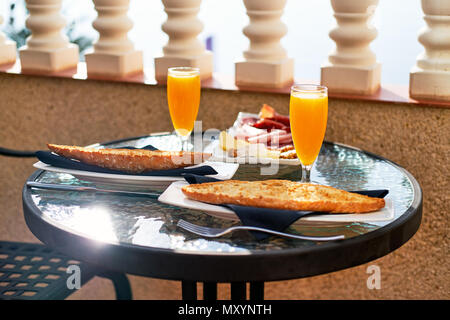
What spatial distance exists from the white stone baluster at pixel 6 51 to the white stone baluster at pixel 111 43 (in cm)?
42

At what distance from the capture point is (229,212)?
3.44 feet

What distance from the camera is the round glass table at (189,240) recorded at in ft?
3.15

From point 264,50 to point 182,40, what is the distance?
319mm

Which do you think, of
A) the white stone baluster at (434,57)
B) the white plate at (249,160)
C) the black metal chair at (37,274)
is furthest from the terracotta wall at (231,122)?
the white plate at (249,160)

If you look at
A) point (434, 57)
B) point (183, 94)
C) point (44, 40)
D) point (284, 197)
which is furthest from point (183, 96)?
point (44, 40)

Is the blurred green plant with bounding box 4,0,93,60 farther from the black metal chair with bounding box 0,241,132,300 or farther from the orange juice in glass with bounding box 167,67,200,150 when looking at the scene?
the orange juice in glass with bounding box 167,67,200,150

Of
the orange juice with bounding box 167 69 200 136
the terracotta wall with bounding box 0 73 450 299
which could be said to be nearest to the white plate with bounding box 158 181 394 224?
the orange juice with bounding box 167 69 200 136

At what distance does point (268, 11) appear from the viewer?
1.98 metres

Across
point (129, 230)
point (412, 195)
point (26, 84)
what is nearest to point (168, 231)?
point (129, 230)

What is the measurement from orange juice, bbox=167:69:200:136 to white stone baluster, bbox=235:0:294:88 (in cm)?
43

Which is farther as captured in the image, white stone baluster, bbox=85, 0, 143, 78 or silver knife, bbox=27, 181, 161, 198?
white stone baluster, bbox=85, 0, 143, 78

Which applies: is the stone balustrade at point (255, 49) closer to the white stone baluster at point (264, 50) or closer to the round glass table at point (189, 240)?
the white stone baluster at point (264, 50)

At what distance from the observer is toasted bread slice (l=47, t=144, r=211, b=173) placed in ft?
4.17
